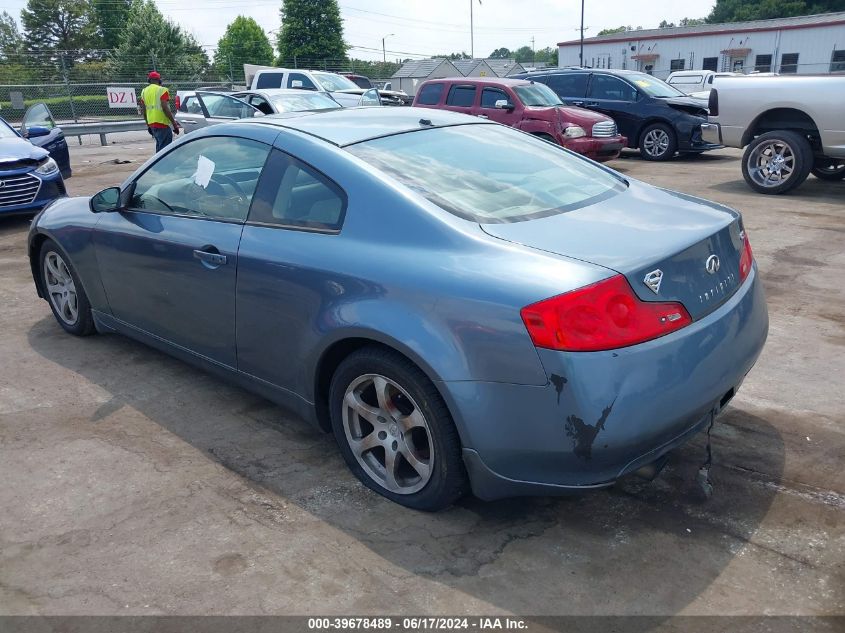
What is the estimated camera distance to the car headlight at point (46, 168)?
8.89m

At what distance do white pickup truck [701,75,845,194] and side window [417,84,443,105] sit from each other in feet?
17.1

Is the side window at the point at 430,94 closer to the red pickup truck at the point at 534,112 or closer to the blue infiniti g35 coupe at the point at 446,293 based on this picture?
the red pickup truck at the point at 534,112

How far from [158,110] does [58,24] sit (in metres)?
75.2

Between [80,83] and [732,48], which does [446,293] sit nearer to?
[80,83]

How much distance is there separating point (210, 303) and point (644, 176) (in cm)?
991

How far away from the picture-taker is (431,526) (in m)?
2.90

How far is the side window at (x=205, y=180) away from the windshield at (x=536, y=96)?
32.0 ft

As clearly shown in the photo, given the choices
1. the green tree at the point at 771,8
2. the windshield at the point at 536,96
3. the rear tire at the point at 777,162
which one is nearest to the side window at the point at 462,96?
the windshield at the point at 536,96

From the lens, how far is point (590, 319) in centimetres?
241

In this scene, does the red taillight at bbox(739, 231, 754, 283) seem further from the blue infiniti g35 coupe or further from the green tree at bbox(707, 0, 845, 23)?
the green tree at bbox(707, 0, 845, 23)

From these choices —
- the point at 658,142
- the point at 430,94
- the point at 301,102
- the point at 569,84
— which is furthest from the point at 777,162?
the point at 301,102

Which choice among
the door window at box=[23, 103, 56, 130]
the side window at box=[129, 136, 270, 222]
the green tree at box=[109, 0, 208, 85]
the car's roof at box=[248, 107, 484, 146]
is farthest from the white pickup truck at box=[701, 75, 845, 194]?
the green tree at box=[109, 0, 208, 85]

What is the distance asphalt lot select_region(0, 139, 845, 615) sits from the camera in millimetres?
2514

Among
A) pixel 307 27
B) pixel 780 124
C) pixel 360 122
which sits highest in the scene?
pixel 307 27
